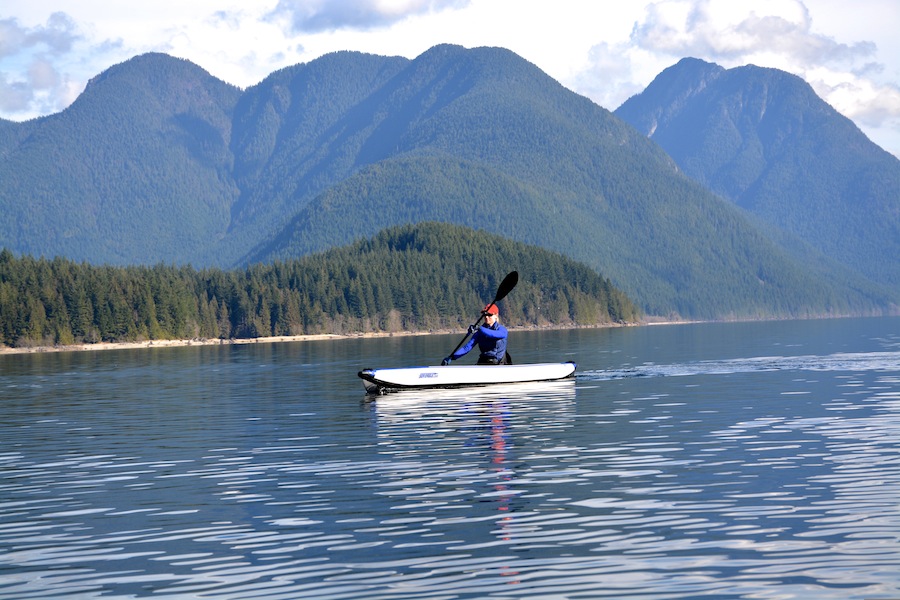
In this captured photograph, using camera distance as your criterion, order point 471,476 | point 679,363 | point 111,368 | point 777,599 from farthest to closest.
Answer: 1. point 111,368
2. point 679,363
3. point 471,476
4. point 777,599

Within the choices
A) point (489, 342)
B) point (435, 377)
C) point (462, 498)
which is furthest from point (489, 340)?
point (462, 498)

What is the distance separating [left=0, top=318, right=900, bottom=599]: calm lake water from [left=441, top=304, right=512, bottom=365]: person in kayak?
453 cm

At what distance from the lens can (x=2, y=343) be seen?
18825cm

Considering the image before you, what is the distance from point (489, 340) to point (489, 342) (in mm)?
242

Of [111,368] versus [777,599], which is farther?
[111,368]

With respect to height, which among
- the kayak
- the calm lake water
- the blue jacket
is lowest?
the calm lake water

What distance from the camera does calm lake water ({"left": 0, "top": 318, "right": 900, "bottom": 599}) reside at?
2156cm

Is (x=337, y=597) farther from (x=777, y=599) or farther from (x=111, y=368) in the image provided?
(x=111, y=368)

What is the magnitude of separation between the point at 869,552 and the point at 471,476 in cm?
1238

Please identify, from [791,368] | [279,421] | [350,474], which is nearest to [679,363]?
[791,368]

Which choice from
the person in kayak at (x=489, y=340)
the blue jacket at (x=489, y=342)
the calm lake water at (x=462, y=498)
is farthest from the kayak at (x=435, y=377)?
the calm lake water at (x=462, y=498)

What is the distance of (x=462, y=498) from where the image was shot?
29.2 m

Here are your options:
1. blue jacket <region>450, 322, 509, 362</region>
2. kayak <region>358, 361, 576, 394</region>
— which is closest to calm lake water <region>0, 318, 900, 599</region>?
kayak <region>358, 361, 576, 394</region>

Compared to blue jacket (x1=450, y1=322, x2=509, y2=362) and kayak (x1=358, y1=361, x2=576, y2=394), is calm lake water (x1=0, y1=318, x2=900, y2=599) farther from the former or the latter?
blue jacket (x1=450, y1=322, x2=509, y2=362)
